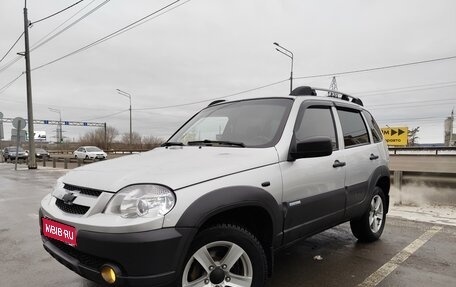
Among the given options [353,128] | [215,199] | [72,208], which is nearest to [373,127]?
[353,128]

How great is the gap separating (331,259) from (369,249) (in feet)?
2.36

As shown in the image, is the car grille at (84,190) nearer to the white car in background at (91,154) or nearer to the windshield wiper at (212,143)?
the windshield wiper at (212,143)

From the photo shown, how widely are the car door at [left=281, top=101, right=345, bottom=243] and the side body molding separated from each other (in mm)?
181

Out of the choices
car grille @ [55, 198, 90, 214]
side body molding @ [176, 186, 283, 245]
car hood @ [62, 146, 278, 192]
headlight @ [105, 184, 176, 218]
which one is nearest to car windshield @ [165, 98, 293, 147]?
car hood @ [62, 146, 278, 192]

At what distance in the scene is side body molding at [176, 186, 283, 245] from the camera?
101 inches

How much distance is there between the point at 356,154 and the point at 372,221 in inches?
49.1

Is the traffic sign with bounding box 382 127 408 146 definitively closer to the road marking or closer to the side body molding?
the road marking

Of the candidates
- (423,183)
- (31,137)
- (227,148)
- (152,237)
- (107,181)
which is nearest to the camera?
(152,237)

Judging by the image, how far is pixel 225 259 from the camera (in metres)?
2.85

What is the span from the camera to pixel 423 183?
28.4 feet

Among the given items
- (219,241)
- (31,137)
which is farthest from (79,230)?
(31,137)

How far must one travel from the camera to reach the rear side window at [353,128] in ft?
14.7

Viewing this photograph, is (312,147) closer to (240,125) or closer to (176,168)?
(240,125)

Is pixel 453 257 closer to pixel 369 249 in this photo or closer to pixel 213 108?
pixel 369 249
